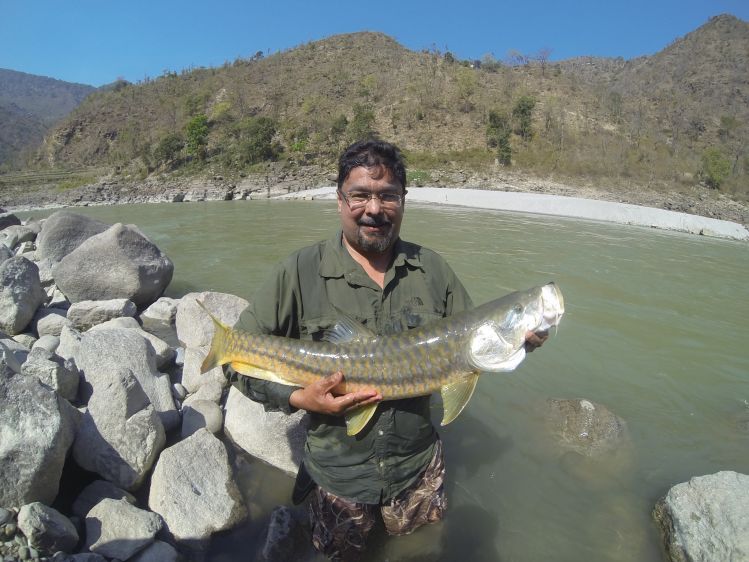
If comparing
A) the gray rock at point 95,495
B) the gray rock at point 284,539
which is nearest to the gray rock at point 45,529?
the gray rock at point 95,495

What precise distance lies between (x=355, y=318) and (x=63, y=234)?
9.50m

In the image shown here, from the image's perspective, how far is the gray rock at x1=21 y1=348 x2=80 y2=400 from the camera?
384cm

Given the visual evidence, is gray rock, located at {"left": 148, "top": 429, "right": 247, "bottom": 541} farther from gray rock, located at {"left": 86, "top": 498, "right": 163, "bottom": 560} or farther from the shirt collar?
the shirt collar

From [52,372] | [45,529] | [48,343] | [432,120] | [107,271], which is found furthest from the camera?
[432,120]

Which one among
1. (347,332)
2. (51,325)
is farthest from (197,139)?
(347,332)

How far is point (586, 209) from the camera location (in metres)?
27.1

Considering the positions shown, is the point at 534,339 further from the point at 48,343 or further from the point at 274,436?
the point at 48,343

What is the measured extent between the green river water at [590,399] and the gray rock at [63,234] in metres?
2.15

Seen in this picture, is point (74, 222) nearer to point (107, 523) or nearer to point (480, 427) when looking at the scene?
point (107, 523)

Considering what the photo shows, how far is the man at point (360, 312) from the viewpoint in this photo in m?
2.58

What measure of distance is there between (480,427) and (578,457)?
1.04 metres

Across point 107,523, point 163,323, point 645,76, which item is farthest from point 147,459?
point 645,76

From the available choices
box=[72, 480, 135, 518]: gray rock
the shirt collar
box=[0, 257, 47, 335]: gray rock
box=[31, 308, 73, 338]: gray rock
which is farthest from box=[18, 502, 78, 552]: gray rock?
box=[0, 257, 47, 335]: gray rock

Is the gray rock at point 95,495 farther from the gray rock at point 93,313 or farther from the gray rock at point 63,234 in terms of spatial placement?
the gray rock at point 63,234
